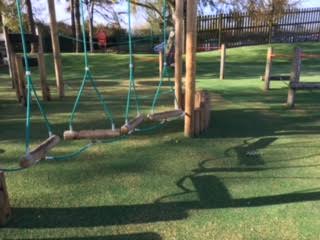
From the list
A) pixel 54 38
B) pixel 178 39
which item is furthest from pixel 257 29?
pixel 178 39

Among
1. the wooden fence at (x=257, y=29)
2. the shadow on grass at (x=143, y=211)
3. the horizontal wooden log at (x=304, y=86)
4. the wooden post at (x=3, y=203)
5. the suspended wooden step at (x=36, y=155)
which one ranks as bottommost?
the shadow on grass at (x=143, y=211)

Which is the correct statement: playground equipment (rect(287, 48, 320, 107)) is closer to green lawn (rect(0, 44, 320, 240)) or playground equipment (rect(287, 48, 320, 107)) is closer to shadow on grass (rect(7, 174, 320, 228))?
green lawn (rect(0, 44, 320, 240))

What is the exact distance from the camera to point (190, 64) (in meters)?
4.73

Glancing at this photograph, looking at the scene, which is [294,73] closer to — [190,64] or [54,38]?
[190,64]

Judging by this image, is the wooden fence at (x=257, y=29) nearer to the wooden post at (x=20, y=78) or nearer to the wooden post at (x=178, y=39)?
the wooden post at (x=20, y=78)

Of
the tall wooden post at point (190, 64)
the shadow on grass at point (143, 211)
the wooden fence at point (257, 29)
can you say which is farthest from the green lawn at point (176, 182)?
the wooden fence at point (257, 29)

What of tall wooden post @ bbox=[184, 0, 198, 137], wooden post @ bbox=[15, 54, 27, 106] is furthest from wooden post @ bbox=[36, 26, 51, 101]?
tall wooden post @ bbox=[184, 0, 198, 137]

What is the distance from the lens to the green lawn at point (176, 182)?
116 inches

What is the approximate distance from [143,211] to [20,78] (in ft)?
14.7

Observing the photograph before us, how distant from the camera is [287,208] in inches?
127

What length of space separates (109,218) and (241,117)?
11.7 feet

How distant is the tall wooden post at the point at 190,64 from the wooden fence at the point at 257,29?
1582 centimetres

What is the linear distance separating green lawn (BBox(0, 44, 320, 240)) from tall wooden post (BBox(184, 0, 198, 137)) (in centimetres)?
25

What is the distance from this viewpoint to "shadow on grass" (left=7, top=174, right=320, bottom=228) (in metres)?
3.03
